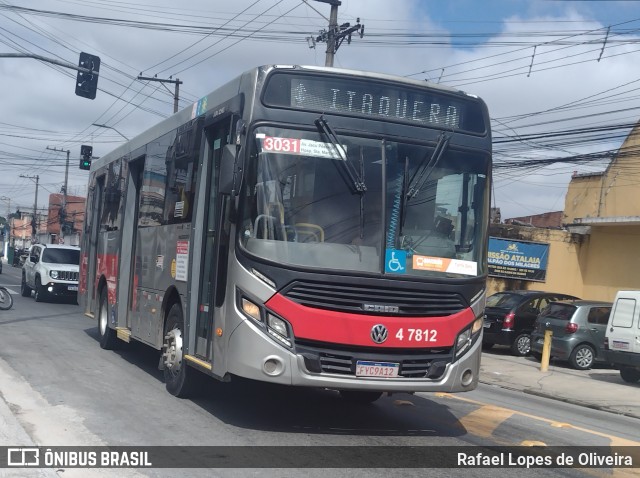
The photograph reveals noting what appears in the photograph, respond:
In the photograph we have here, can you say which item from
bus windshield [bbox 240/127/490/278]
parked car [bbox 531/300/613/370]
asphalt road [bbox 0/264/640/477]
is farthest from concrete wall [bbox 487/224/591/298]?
bus windshield [bbox 240/127/490/278]

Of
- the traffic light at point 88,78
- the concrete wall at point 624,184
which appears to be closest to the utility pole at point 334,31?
the traffic light at point 88,78

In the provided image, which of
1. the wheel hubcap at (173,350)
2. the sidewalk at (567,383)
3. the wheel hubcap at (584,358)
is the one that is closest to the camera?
the wheel hubcap at (173,350)

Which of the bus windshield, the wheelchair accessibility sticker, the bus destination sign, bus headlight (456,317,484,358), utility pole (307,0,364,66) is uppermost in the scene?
utility pole (307,0,364,66)

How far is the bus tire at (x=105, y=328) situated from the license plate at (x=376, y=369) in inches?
295

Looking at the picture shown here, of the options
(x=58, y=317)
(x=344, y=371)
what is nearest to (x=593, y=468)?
(x=344, y=371)

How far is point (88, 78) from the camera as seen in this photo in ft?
65.9

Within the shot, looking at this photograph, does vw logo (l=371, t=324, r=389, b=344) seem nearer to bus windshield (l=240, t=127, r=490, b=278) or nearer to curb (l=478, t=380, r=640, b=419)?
bus windshield (l=240, t=127, r=490, b=278)

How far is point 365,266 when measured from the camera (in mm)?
7215

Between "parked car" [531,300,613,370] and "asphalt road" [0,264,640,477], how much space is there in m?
5.17

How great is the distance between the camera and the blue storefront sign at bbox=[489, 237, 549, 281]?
27.4 meters

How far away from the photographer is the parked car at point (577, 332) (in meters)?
17.7

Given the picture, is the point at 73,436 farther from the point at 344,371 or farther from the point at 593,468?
the point at 593,468

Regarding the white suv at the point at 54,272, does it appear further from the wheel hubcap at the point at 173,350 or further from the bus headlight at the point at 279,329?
the bus headlight at the point at 279,329

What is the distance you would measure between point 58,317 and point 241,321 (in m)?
14.9
